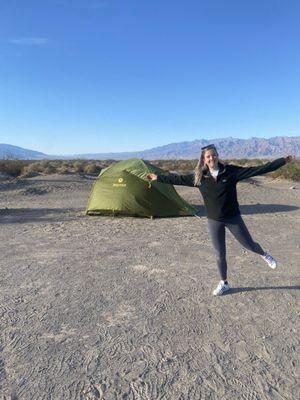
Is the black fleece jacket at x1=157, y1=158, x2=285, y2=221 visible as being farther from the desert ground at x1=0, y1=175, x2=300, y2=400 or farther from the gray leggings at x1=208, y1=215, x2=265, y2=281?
the desert ground at x1=0, y1=175, x2=300, y2=400

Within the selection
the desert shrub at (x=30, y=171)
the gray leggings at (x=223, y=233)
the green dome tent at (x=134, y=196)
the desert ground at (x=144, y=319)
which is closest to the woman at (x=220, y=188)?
the gray leggings at (x=223, y=233)

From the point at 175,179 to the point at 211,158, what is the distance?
2.48 ft

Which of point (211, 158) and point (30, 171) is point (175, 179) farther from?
point (30, 171)

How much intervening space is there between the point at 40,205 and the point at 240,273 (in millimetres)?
10537

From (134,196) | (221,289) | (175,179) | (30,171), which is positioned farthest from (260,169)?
(30,171)

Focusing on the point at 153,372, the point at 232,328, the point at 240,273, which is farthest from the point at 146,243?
the point at 153,372

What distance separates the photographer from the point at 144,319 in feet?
18.4

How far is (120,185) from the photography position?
13195mm

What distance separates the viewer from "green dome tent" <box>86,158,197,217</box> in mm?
13000

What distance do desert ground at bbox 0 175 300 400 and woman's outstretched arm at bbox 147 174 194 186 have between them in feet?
4.78

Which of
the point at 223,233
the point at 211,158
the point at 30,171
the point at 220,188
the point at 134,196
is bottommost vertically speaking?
the point at 30,171

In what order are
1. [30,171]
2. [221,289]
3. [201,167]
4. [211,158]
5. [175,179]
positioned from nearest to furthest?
1. [211,158]
2. [201,167]
3. [221,289]
4. [175,179]
5. [30,171]

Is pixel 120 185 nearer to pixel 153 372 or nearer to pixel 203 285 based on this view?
pixel 203 285

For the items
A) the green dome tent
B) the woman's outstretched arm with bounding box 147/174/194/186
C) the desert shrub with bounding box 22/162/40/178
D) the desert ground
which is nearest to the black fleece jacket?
the woman's outstretched arm with bounding box 147/174/194/186
